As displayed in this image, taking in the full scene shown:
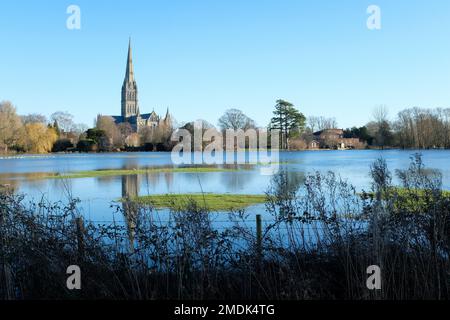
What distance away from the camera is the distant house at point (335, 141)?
10529 cm

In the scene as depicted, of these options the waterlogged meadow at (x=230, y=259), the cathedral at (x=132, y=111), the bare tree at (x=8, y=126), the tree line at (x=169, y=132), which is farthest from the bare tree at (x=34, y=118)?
the waterlogged meadow at (x=230, y=259)

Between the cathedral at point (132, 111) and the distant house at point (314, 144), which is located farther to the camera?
the cathedral at point (132, 111)

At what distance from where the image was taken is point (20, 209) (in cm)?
602

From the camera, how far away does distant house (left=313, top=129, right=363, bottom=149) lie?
345 ft

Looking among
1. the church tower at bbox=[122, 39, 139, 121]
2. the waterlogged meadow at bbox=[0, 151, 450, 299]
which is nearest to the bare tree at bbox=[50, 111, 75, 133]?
the church tower at bbox=[122, 39, 139, 121]

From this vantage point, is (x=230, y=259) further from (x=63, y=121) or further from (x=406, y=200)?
(x=63, y=121)

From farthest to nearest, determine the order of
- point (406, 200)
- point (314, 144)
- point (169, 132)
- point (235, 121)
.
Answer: point (314, 144)
point (169, 132)
point (235, 121)
point (406, 200)

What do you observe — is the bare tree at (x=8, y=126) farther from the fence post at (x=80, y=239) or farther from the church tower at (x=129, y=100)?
the fence post at (x=80, y=239)

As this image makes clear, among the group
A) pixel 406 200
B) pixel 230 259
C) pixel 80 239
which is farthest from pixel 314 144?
pixel 80 239

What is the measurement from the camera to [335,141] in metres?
106

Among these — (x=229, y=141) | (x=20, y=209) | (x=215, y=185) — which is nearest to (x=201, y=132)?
(x=229, y=141)

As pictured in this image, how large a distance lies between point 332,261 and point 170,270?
224 centimetres
